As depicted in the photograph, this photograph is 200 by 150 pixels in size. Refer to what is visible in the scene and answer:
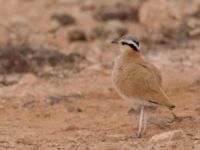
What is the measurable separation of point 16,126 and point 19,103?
51.8 inches

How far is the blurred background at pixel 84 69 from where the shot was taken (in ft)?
29.1

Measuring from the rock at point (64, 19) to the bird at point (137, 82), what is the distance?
800 cm

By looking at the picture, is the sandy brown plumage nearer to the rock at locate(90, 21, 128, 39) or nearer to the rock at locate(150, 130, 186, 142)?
the rock at locate(150, 130, 186, 142)

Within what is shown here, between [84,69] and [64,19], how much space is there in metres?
4.21

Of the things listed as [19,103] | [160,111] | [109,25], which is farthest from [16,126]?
[109,25]

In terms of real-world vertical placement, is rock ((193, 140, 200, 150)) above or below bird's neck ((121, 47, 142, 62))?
below

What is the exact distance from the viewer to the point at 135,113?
1006 cm

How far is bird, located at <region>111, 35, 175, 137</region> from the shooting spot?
8.32 m

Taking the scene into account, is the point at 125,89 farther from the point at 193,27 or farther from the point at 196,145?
the point at 193,27

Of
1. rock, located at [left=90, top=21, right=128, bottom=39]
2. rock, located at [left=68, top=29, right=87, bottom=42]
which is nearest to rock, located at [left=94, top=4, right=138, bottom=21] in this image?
rock, located at [left=90, top=21, right=128, bottom=39]

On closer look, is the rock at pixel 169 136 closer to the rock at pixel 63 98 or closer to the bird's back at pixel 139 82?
the bird's back at pixel 139 82

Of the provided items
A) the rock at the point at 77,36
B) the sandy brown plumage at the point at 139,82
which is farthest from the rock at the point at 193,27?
the sandy brown plumage at the point at 139,82

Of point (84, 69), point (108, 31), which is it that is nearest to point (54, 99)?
point (84, 69)

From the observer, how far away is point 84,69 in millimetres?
12938
